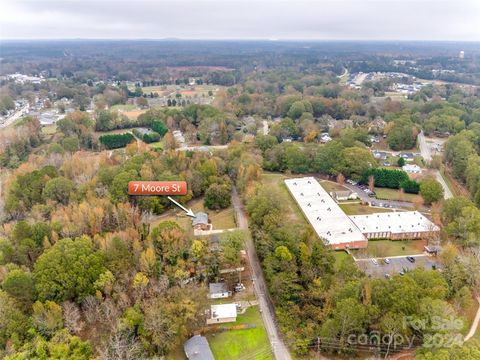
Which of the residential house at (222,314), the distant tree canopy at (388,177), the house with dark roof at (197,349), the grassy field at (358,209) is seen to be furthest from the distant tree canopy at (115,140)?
the house with dark roof at (197,349)

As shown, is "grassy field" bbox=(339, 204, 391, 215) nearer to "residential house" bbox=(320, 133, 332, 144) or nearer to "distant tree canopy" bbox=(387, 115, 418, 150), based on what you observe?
"distant tree canopy" bbox=(387, 115, 418, 150)

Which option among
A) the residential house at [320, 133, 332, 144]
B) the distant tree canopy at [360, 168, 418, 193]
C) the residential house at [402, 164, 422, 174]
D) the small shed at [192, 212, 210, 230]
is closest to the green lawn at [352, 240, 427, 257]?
the distant tree canopy at [360, 168, 418, 193]

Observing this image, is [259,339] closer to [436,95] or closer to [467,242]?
[467,242]

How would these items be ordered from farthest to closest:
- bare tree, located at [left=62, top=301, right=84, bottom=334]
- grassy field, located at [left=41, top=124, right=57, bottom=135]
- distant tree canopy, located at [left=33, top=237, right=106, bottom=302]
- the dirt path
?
grassy field, located at [left=41, top=124, right=57, bottom=135] → distant tree canopy, located at [left=33, top=237, right=106, bottom=302] → the dirt path → bare tree, located at [left=62, top=301, right=84, bottom=334]

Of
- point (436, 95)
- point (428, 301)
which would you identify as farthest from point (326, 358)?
point (436, 95)

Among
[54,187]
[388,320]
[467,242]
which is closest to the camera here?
[388,320]

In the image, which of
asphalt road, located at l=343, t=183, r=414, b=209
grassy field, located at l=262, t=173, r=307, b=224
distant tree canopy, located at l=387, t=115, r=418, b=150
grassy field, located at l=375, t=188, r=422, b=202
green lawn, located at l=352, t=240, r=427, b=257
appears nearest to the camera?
green lawn, located at l=352, t=240, r=427, b=257

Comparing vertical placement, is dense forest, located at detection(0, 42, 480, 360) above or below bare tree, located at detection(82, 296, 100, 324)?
above
